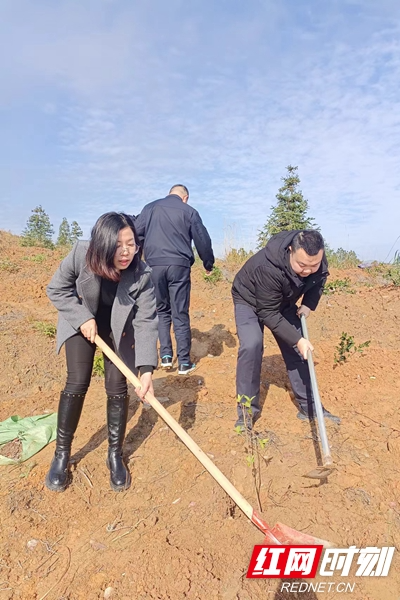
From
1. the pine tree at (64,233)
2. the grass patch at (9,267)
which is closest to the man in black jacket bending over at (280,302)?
the grass patch at (9,267)

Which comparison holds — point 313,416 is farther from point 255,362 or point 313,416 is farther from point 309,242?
point 309,242

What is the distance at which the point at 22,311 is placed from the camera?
6559 mm

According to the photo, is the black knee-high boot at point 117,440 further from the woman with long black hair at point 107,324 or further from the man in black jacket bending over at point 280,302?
the man in black jacket bending over at point 280,302

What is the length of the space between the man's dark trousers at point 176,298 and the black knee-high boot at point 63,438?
1998mm

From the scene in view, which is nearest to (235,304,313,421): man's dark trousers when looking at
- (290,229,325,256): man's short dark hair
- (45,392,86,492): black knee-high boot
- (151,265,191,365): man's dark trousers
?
(290,229,325,256): man's short dark hair

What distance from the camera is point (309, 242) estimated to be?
2775 millimetres

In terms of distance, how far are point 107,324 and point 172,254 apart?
1963 millimetres

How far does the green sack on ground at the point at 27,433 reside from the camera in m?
2.95

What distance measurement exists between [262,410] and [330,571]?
1720mm

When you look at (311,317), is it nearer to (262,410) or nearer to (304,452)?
(262,410)

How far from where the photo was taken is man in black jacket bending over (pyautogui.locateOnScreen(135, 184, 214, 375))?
4.47 metres

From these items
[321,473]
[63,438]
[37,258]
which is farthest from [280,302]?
[37,258]

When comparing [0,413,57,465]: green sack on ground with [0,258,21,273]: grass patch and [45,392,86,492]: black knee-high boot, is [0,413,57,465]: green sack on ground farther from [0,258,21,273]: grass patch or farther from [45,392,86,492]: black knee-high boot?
[0,258,21,273]: grass patch

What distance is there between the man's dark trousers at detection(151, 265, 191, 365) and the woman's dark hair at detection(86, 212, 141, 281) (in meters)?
2.17
